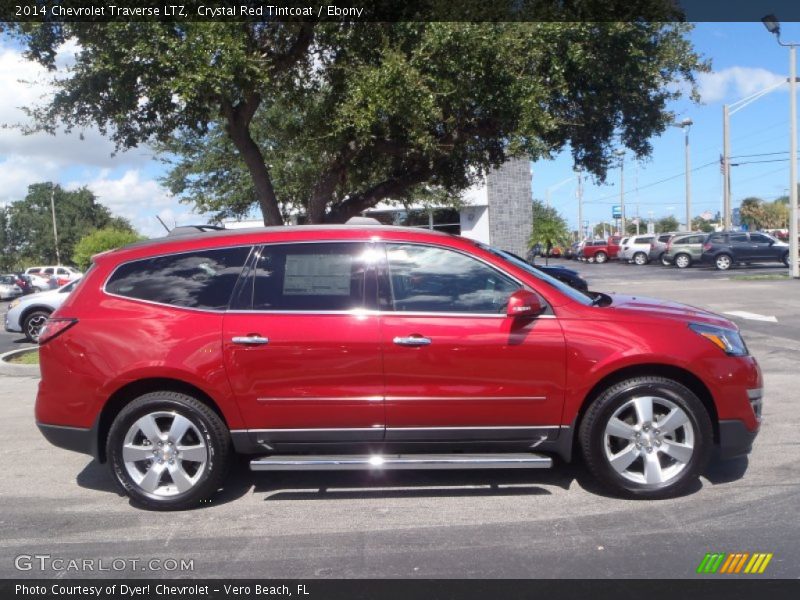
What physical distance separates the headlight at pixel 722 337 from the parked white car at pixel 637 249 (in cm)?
3975

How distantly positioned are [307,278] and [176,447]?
4.65ft

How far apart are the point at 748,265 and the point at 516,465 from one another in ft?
115

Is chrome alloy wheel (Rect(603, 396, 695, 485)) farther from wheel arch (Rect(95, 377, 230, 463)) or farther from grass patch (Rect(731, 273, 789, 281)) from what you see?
grass patch (Rect(731, 273, 789, 281))

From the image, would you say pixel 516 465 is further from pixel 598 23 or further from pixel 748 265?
pixel 748 265

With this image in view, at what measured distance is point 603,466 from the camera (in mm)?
5004

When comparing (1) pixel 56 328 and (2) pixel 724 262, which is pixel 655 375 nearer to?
(1) pixel 56 328

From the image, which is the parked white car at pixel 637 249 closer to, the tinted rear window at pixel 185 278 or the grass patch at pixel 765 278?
the grass patch at pixel 765 278

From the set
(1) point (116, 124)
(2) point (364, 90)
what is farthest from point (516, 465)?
(1) point (116, 124)

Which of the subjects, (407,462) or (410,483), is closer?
(407,462)

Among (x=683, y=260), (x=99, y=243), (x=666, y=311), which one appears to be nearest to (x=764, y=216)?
(x=683, y=260)

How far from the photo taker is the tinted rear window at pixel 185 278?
5.20 metres

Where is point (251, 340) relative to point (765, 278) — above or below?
above
